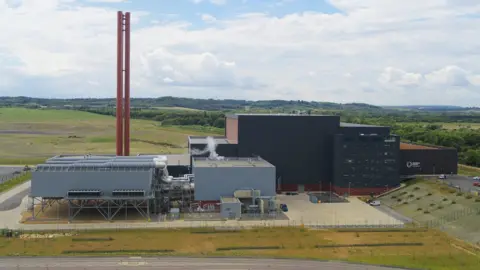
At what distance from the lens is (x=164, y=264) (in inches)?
1442

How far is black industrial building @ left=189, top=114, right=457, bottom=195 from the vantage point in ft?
224

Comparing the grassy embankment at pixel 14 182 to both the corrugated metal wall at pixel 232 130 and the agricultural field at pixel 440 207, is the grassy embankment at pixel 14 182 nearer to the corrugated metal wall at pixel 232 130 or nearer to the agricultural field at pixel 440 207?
the corrugated metal wall at pixel 232 130

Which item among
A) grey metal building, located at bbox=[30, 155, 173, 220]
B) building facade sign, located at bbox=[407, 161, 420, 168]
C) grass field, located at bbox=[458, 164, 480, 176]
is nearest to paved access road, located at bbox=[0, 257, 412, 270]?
grey metal building, located at bbox=[30, 155, 173, 220]

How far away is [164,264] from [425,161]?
1938 inches

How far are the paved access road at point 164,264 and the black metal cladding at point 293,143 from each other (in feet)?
106

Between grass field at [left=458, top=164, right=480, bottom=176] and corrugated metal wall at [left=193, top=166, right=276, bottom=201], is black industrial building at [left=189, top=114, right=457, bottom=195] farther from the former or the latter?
grass field at [left=458, top=164, right=480, bottom=176]

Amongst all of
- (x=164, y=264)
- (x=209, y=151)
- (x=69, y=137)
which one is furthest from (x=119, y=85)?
(x=69, y=137)

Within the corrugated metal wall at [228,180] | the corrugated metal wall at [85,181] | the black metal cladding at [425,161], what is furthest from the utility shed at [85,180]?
the black metal cladding at [425,161]

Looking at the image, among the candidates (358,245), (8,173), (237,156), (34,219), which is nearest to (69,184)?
(34,219)

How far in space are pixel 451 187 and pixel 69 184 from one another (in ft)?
147

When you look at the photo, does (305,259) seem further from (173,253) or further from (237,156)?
(237,156)

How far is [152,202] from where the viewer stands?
56.0m

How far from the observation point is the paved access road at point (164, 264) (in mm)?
35812

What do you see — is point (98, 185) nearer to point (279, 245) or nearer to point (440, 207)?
point (279, 245)
